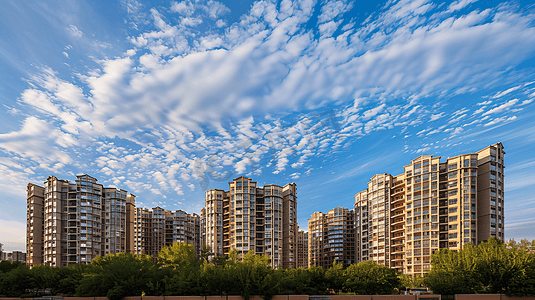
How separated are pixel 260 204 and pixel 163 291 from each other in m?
57.6

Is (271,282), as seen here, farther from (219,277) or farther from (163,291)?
(163,291)

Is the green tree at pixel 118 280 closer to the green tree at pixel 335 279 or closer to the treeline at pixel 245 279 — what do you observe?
the treeline at pixel 245 279

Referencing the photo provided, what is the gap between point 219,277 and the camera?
4169cm

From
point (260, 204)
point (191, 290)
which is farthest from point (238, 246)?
point (191, 290)

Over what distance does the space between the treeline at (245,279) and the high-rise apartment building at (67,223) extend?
4819 centimetres

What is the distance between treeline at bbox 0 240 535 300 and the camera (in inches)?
1623

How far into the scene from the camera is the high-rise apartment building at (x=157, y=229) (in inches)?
5551

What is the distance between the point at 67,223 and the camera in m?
94.2

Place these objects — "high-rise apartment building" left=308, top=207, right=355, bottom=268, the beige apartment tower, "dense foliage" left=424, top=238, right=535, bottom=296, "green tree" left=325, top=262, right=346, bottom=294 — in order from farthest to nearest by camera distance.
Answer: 1. "high-rise apartment building" left=308, top=207, right=355, bottom=268
2. the beige apartment tower
3. "green tree" left=325, top=262, right=346, bottom=294
4. "dense foliage" left=424, top=238, right=535, bottom=296

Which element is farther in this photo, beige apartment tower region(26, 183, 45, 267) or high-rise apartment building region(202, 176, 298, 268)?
beige apartment tower region(26, 183, 45, 267)

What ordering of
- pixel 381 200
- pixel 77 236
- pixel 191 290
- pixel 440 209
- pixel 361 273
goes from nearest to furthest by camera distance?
pixel 191 290 → pixel 361 273 → pixel 440 209 → pixel 77 236 → pixel 381 200

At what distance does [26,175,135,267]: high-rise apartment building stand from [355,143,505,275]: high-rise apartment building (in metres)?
93.9

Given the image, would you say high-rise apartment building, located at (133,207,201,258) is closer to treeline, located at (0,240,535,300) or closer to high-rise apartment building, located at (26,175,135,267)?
high-rise apartment building, located at (26,175,135,267)

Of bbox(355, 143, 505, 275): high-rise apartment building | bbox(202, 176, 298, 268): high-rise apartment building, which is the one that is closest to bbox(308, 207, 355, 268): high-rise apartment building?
bbox(355, 143, 505, 275): high-rise apartment building
